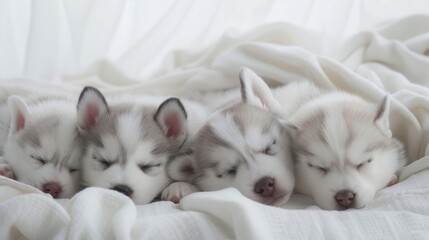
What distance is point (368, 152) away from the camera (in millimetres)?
1503

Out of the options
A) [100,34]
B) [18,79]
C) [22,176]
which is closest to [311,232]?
[22,176]

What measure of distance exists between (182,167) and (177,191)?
100 millimetres

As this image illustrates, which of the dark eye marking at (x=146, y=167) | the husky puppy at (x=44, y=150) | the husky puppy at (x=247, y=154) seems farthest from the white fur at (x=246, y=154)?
the husky puppy at (x=44, y=150)

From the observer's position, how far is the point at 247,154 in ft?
4.92

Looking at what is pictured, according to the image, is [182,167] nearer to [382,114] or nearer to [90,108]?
[90,108]

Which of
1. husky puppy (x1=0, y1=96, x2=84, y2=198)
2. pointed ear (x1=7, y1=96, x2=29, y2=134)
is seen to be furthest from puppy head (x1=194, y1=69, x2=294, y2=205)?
pointed ear (x1=7, y1=96, x2=29, y2=134)

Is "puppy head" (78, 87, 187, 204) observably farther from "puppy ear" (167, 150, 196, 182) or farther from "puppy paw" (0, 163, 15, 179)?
"puppy paw" (0, 163, 15, 179)

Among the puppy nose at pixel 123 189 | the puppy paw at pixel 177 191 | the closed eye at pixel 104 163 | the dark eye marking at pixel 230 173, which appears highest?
the dark eye marking at pixel 230 173

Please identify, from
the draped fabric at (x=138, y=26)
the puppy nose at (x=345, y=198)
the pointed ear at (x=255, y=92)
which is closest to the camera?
the puppy nose at (x=345, y=198)

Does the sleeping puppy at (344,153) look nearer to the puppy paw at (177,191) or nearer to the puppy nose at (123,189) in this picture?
the puppy paw at (177,191)

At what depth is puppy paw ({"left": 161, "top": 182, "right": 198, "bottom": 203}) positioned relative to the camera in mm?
1500

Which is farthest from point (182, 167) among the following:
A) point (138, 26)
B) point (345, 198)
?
point (138, 26)

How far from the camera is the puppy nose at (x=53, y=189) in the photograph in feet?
4.96

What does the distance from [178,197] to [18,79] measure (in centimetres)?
94
